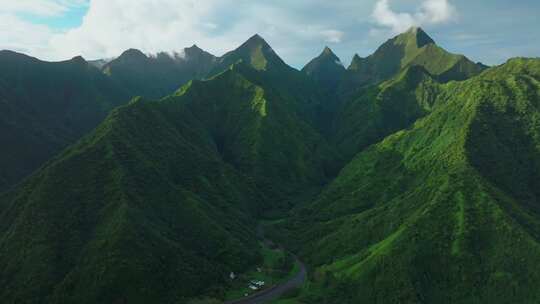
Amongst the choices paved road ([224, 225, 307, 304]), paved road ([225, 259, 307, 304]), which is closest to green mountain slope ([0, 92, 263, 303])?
paved road ([224, 225, 307, 304])

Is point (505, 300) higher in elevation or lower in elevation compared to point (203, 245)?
lower

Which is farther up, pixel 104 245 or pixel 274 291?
pixel 104 245

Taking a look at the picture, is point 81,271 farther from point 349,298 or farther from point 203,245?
point 349,298

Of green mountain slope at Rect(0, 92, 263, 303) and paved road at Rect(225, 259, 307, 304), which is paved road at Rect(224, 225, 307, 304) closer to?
paved road at Rect(225, 259, 307, 304)

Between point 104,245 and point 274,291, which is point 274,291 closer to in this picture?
point 274,291

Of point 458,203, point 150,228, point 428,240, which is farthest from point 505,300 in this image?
point 150,228

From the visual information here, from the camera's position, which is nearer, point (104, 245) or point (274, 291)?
point (104, 245)

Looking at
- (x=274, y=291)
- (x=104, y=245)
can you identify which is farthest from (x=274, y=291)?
(x=104, y=245)

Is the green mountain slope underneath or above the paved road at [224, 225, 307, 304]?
above

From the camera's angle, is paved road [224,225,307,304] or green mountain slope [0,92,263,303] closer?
green mountain slope [0,92,263,303]
